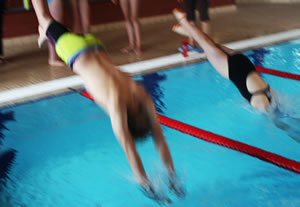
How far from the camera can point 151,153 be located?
2.49 m

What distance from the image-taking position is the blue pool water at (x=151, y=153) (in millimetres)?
2061

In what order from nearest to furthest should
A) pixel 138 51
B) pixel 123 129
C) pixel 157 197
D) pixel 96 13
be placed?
pixel 123 129, pixel 157 197, pixel 138 51, pixel 96 13

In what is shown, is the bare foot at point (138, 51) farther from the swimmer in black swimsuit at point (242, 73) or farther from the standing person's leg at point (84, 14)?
the swimmer in black swimsuit at point (242, 73)

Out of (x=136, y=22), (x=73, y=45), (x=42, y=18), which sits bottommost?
(x=136, y=22)

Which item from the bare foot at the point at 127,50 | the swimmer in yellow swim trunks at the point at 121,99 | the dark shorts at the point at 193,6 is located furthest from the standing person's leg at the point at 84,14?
the swimmer in yellow swim trunks at the point at 121,99

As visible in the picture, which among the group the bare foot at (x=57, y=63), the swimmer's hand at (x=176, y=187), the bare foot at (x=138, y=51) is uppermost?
the bare foot at (x=57, y=63)

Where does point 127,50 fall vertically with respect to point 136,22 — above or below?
below

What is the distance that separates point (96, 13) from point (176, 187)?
4.45m

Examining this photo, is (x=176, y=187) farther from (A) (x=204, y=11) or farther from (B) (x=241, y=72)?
(A) (x=204, y=11)

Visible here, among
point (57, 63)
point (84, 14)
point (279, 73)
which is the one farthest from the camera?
point (57, 63)

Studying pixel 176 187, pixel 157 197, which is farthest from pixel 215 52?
pixel 157 197

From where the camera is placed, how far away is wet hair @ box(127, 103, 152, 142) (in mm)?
1703

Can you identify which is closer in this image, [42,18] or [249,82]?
[249,82]

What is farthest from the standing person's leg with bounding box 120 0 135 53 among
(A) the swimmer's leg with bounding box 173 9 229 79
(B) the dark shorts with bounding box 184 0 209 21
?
(A) the swimmer's leg with bounding box 173 9 229 79
